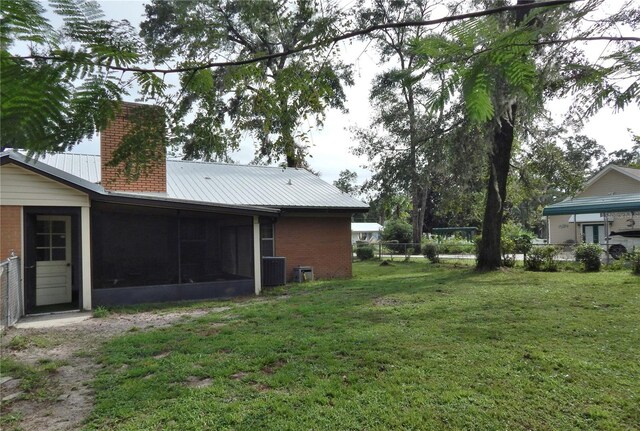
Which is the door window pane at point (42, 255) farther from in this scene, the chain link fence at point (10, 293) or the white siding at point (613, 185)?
the white siding at point (613, 185)

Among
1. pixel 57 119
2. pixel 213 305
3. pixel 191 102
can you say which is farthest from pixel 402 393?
pixel 213 305

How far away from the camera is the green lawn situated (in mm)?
3611

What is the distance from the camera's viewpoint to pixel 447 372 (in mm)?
4605

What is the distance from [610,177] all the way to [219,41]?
33397 millimetres

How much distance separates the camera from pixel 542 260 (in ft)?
52.7

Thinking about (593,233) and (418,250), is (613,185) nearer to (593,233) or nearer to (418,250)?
(593,233)

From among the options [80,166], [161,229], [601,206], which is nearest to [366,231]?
[601,206]

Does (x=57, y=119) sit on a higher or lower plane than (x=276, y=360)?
higher

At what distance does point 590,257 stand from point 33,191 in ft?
57.3

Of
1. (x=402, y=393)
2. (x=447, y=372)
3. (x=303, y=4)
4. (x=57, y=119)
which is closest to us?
(x=57, y=119)

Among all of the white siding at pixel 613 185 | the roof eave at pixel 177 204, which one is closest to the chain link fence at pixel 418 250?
the white siding at pixel 613 185

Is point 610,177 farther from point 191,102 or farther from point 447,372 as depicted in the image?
point 191,102

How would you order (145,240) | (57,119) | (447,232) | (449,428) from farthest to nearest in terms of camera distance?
(447,232)
(145,240)
(449,428)
(57,119)

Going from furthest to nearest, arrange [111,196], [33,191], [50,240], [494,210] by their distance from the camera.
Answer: [494,210], [50,240], [111,196], [33,191]
